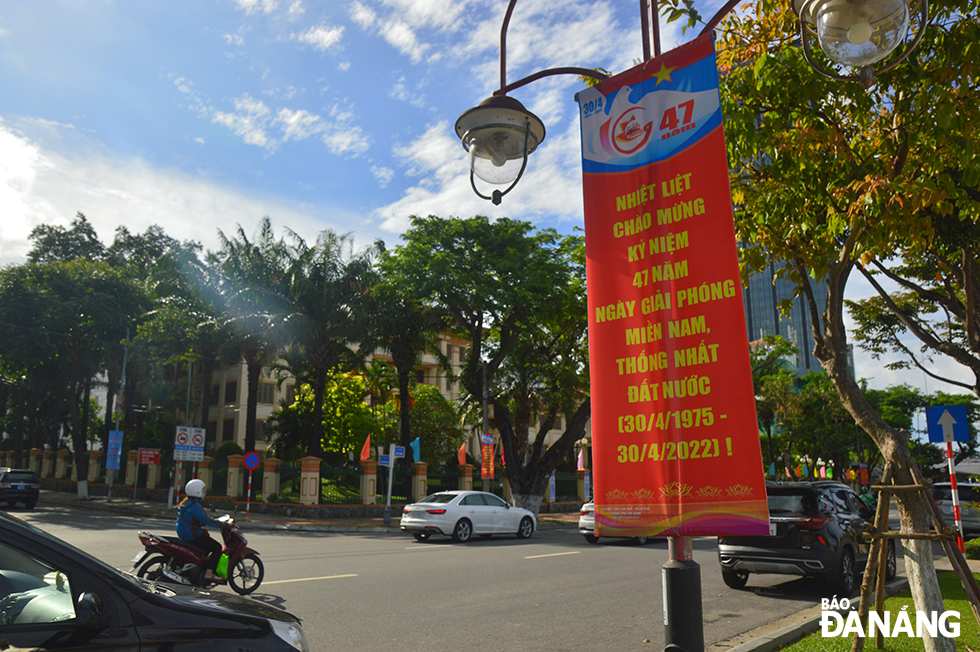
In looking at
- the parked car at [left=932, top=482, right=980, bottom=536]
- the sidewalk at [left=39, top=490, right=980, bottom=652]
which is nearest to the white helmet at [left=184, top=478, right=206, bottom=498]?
the sidewalk at [left=39, top=490, right=980, bottom=652]

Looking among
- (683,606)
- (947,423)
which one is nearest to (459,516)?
(947,423)

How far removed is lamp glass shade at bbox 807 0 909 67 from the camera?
397 centimetres

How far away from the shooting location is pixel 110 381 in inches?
1526

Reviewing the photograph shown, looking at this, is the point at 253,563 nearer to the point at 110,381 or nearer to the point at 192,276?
the point at 192,276

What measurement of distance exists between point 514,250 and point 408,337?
5.69 m

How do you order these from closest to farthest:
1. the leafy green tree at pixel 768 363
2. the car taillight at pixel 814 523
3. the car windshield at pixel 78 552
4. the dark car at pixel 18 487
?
the car windshield at pixel 78 552, the car taillight at pixel 814 523, the dark car at pixel 18 487, the leafy green tree at pixel 768 363

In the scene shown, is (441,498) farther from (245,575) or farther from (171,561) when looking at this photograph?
(171,561)

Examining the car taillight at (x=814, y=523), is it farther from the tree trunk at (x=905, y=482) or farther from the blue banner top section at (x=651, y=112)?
the blue banner top section at (x=651, y=112)

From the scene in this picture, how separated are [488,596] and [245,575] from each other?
3.26 m

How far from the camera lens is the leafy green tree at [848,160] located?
19.0 ft

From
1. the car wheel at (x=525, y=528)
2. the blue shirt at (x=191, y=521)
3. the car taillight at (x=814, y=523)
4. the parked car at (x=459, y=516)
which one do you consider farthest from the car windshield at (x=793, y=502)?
the car wheel at (x=525, y=528)

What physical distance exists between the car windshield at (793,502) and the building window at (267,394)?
44787 millimetres

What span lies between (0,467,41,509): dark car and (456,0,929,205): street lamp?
29.7m

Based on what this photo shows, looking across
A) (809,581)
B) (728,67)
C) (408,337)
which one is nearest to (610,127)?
(728,67)
